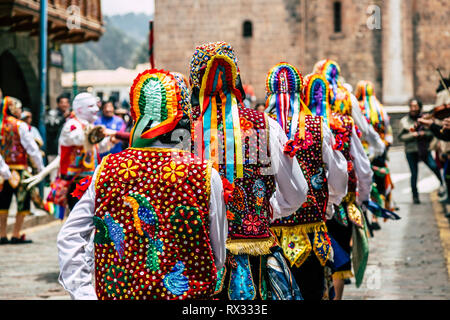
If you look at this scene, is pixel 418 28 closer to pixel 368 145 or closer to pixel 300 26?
pixel 300 26

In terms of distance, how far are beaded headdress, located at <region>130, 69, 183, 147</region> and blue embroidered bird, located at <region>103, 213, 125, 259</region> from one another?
13.0 inches

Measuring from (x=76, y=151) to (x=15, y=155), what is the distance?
2.19 m

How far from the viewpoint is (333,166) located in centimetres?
630

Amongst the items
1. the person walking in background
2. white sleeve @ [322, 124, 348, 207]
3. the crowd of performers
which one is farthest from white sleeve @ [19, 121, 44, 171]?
the person walking in background

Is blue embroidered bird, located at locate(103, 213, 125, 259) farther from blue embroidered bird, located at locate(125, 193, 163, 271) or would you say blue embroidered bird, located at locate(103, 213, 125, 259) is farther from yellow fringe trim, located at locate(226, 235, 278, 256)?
yellow fringe trim, located at locate(226, 235, 278, 256)

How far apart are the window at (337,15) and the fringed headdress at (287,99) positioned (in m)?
35.5

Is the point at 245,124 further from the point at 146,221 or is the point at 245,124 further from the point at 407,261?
the point at 407,261

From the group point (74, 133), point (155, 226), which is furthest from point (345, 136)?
point (155, 226)

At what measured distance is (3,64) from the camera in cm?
2620

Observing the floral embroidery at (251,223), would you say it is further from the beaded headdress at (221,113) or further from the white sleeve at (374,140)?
the white sleeve at (374,140)

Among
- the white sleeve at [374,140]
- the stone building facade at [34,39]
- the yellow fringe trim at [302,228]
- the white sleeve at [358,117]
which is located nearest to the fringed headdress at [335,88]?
the white sleeve at [358,117]

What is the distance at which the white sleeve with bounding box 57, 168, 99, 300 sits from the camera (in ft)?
11.8

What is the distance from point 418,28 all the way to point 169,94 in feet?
126
